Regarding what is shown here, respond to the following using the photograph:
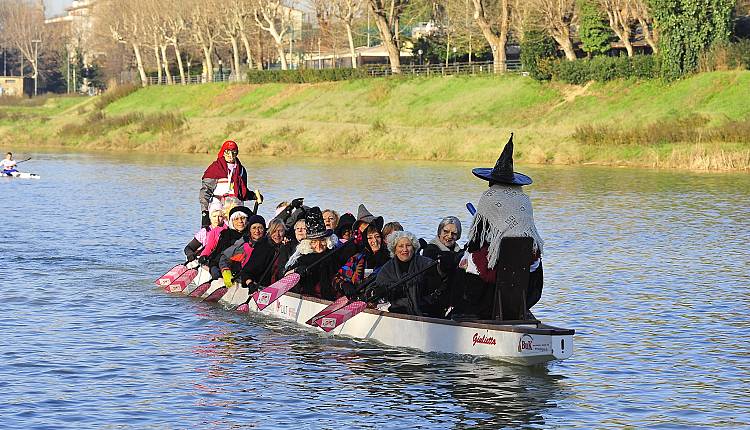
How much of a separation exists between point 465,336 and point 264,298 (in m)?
4.35

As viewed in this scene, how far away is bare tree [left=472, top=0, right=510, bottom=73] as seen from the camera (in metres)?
76.1

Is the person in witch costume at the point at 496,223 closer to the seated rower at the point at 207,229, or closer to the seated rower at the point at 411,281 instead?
the seated rower at the point at 411,281

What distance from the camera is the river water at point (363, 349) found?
13766mm

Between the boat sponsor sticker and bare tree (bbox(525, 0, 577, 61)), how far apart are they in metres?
57.7

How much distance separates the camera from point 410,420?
13.5 metres

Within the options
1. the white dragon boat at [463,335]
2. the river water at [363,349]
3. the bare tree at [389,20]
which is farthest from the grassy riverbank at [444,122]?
the white dragon boat at [463,335]

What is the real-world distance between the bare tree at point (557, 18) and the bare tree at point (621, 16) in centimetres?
249

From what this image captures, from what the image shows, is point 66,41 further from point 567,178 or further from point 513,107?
point 567,178

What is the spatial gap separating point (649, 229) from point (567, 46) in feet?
133

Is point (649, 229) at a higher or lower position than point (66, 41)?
lower

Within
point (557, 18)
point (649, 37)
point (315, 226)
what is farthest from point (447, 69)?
point (315, 226)

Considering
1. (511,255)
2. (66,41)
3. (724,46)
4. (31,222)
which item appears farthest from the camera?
(66,41)

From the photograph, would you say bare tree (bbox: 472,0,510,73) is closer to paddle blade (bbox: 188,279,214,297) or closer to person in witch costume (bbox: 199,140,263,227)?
person in witch costume (bbox: 199,140,263,227)

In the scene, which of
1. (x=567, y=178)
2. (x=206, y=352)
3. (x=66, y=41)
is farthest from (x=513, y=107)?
(x=66, y=41)
